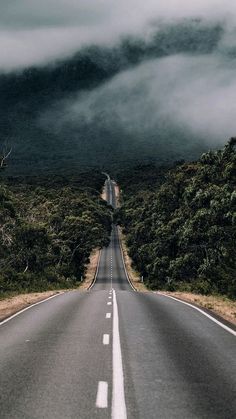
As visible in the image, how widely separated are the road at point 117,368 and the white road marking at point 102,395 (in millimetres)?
15

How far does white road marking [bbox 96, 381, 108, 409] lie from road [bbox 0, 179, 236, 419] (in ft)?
0.05

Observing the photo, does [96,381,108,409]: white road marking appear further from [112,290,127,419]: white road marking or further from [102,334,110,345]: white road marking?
[102,334,110,345]: white road marking

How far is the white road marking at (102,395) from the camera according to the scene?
6.93 m

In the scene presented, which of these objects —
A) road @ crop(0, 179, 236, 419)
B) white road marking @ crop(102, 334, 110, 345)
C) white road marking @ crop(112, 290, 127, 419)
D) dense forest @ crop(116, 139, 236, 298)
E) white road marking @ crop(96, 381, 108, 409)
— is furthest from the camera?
dense forest @ crop(116, 139, 236, 298)

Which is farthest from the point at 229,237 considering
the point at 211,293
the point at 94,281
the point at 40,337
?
the point at 94,281

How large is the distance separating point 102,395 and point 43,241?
153 ft

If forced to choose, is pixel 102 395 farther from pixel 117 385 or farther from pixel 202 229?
pixel 202 229

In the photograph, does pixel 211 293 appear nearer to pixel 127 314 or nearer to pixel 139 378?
pixel 127 314

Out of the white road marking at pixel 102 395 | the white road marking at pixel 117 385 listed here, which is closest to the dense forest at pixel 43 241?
the white road marking at pixel 117 385

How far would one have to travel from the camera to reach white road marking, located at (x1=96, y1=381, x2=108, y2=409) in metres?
6.93

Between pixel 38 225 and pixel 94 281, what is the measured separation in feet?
100

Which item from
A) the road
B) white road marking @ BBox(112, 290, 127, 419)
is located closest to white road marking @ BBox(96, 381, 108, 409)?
the road

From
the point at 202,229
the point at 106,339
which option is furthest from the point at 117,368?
the point at 202,229

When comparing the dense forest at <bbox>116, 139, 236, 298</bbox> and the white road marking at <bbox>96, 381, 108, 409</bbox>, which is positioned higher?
the dense forest at <bbox>116, 139, 236, 298</bbox>
